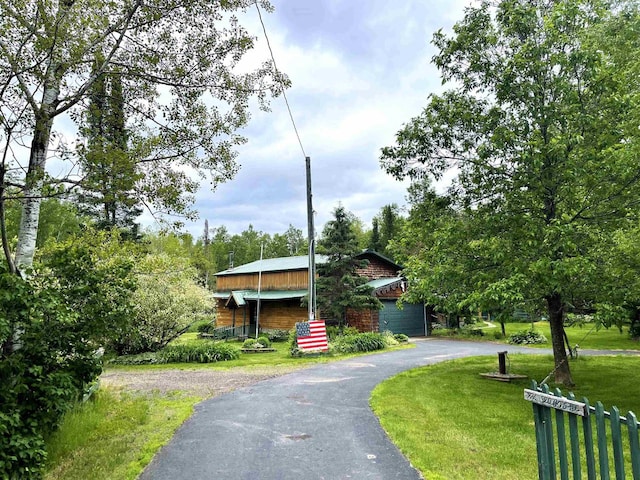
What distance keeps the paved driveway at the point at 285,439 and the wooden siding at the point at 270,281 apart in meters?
15.9

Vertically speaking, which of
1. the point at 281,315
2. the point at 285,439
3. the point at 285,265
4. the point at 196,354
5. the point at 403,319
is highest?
the point at 285,265

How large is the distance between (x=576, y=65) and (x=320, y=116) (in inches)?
287

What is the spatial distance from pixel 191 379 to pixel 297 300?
13.6 m

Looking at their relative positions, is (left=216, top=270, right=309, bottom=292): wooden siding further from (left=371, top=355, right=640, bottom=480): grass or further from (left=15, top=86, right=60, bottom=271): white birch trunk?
(left=15, top=86, right=60, bottom=271): white birch trunk

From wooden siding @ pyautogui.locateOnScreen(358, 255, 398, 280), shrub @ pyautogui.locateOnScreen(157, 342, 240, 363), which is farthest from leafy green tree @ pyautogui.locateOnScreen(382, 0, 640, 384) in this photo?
wooden siding @ pyautogui.locateOnScreen(358, 255, 398, 280)

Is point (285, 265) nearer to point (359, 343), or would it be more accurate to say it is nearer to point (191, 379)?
point (359, 343)

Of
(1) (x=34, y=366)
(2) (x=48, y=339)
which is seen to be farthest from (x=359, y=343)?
(1) (x=34, y=366)

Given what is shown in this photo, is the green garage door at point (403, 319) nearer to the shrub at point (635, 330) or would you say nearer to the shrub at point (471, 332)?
the shrub at point (471, 332)

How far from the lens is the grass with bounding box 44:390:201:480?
493 centimetres

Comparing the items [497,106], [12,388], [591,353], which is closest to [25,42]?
[12,388]

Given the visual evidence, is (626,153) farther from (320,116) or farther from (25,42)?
(320,116)

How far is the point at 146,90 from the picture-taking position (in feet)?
20.0

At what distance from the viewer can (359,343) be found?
682 inches

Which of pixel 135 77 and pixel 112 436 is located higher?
pixel 135 77
